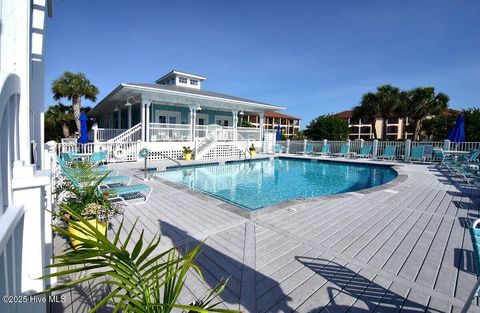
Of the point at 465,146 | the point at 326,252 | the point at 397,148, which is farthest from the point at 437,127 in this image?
the point at 326,252

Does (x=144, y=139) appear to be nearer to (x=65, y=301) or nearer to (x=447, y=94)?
(x=65, y=301)

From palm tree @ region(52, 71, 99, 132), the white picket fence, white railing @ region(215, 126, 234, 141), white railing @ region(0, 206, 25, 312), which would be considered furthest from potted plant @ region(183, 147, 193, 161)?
palm tree @ region(52, 71, 99, 132)

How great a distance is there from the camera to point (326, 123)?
35.3 metres

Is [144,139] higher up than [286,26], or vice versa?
[286,26]

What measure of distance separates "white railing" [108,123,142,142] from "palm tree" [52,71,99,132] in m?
11.1

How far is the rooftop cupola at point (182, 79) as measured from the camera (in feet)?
68.8

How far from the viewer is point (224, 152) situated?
1727cm

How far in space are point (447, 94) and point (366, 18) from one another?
835 inches

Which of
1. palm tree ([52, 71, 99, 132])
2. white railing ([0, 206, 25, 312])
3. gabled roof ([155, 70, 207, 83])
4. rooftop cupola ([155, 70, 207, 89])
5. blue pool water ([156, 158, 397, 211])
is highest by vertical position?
gabled roof ([155, 70, 207, 83])

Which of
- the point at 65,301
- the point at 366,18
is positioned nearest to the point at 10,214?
the point at 65,301

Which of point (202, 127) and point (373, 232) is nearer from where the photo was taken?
point (373, 232)

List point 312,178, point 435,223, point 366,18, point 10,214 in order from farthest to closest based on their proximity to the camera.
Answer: point 366,18 < point 312,178 < point 435,223 < point 10,214

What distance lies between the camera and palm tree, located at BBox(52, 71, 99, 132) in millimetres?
20438

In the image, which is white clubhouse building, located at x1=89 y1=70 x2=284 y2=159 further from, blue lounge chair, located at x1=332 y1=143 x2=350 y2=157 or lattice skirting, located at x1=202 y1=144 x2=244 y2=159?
blue lounge chair, located at x1=332 y1=143 x2=350 y2=157
